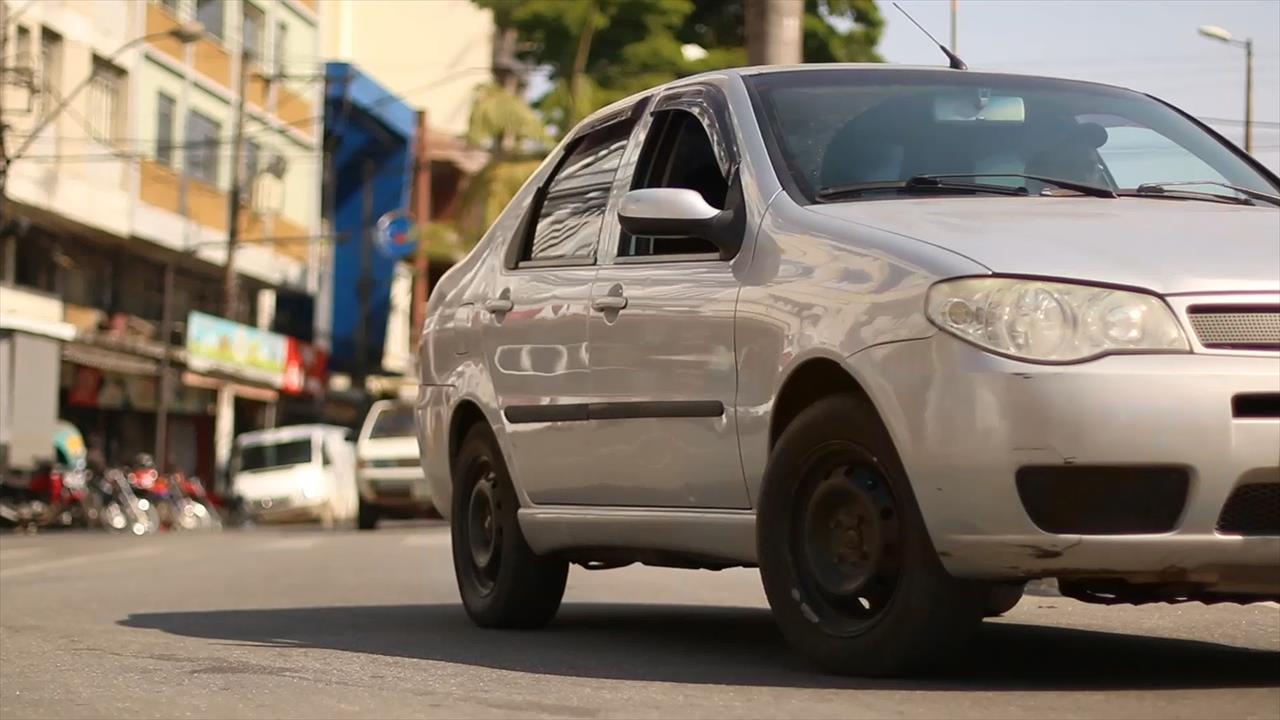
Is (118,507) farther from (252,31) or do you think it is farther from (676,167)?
(676,167)

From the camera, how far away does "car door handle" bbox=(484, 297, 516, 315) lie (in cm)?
815

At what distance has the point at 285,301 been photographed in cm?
5391

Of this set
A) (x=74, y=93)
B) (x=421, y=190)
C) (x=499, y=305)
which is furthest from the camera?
(x=421, y=190)

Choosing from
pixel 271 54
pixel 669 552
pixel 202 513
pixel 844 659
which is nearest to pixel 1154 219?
pixel 844 659

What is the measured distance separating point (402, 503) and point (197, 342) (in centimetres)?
1215

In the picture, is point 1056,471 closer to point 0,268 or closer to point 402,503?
point 402,503

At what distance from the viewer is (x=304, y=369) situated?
1991 inches

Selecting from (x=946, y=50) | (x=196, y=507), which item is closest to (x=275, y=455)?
(x=196, y=507)

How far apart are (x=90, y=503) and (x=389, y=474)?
4173 millimetres

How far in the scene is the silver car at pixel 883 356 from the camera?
17.8 feet

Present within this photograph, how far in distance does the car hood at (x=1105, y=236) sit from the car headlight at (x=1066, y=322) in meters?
0.04

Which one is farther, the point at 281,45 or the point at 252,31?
the point at 281,45

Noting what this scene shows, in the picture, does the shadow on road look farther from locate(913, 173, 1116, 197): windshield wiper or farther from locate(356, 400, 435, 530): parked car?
locate(356, 400, 435, 530): parked car

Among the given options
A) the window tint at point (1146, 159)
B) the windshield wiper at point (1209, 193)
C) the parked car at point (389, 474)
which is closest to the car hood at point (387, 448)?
the parked car at point (389, 474)
